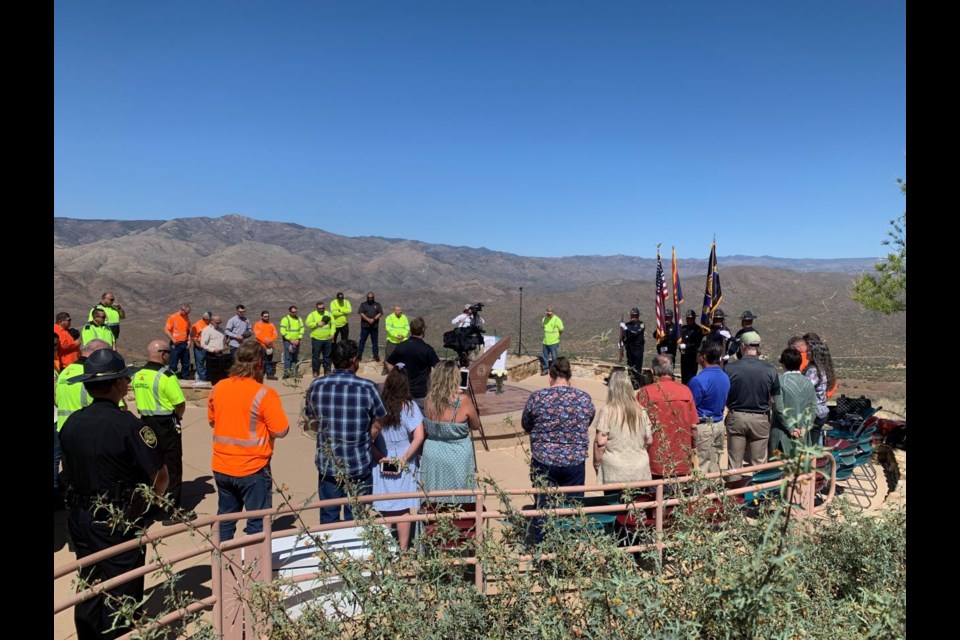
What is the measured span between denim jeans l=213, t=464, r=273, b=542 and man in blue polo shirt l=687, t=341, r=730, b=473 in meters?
4.09

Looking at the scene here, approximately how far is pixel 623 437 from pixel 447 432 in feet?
4.67

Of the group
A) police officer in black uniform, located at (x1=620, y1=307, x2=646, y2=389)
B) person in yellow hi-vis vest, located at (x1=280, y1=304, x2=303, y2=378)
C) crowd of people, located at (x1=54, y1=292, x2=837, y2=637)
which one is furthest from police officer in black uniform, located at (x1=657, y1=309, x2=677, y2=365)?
person in yellow hi-vis vest, located at (x1=280, y1=304, x2=303, y2=378)

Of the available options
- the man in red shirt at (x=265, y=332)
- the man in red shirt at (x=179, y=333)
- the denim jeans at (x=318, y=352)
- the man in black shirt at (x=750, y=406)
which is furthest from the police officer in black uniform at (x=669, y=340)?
the man in red shirt at (x=179, y=333)

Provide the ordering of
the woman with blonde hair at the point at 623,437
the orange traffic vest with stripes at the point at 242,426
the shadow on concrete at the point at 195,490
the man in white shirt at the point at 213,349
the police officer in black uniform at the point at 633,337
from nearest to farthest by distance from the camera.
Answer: the orange traffic vest with stripes at the point at 242,426 < the woman with blonde hair at the point at 623,437 < the shadow on concrete at the point at 195,490 < the man in white shirt at the point at 213,349 < the police officer in black uniform at the point at 633,337

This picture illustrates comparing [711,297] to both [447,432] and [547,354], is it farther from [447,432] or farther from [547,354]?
[447,432]

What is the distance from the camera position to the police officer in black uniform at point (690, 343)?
1085cm

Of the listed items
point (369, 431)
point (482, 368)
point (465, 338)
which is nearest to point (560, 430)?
point (369, 431)

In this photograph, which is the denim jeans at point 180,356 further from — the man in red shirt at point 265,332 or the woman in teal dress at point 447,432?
the woman in teal dress at point 447,432

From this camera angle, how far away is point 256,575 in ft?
10.8

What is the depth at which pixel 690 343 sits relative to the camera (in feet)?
35.6

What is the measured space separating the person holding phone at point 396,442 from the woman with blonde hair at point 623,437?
1499mm

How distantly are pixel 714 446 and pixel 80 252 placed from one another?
10610cm
